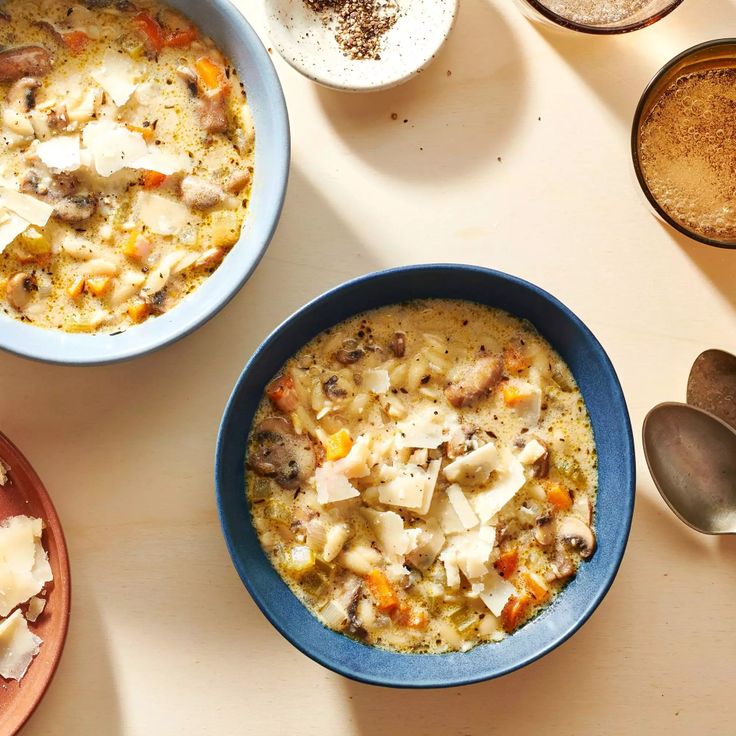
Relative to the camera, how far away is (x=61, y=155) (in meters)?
1.92

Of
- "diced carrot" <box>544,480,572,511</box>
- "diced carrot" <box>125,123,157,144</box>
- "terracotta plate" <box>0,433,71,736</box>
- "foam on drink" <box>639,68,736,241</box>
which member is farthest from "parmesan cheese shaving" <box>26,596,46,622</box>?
"foam on drink" <box>639,68,736,241</box>

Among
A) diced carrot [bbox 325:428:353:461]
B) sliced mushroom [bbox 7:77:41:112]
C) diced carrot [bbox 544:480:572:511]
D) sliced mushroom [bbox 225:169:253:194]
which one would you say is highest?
sliced mushroom [bbox 7:77:41:112]

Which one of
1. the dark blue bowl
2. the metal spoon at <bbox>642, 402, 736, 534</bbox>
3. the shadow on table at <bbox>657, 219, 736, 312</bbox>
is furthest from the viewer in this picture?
the shadow on table at <bbox>657, 219, 736, 312</bbox>

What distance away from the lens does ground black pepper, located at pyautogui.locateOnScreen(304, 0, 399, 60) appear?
209 cm

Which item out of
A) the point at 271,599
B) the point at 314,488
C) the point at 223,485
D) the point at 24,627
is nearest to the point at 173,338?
the point at 223,485

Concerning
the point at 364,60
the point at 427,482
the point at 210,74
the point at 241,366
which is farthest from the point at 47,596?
the point at 364,60

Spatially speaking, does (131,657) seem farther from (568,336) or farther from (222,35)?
(222,35)

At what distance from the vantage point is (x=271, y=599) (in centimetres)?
186

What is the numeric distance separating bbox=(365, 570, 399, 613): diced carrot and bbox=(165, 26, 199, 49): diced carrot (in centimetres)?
124

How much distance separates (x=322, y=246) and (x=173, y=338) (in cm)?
46

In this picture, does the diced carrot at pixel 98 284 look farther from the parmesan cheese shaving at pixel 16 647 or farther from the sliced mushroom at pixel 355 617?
the sliced mushroom at pixel 355 617

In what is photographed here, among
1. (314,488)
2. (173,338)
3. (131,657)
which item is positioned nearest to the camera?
(173,338)

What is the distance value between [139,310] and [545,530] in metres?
1.00

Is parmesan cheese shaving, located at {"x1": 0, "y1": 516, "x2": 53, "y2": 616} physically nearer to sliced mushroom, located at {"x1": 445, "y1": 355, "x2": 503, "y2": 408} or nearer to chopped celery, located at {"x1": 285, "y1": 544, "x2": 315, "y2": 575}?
chopped celery, located at {"x1": 285, "y1": 544, "x2": 315, "y2": 575}
